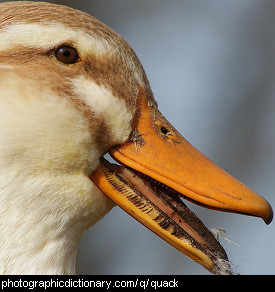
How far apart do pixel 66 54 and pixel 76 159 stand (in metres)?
0.42

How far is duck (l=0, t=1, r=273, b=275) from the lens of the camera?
100 inches

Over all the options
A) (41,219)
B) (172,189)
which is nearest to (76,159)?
(41,219)

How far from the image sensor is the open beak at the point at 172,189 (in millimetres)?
2586

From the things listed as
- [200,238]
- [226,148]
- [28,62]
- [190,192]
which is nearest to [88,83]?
[28,62]

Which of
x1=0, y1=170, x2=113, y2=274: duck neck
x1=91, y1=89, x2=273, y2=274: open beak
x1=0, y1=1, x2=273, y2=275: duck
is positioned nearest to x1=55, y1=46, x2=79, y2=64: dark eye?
x1=0, y1=1, x2=273, y2=275: duck

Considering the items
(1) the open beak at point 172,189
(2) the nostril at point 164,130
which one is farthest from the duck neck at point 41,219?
(2) the nostril at point 164,130

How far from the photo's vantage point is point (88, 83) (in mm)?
2650

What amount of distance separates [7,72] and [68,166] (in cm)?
43

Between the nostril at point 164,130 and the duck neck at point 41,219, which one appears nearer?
the duck neck at point 41,219

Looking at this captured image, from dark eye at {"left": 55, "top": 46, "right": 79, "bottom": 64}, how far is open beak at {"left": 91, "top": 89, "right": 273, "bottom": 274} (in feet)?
1.14

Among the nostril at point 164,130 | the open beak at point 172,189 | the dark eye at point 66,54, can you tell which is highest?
the dark eye at point 66,54

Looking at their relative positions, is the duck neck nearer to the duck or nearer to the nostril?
the duck

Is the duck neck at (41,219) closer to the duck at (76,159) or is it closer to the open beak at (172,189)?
the duck at (76,159)

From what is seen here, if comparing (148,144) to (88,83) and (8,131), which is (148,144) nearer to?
(88,83)
